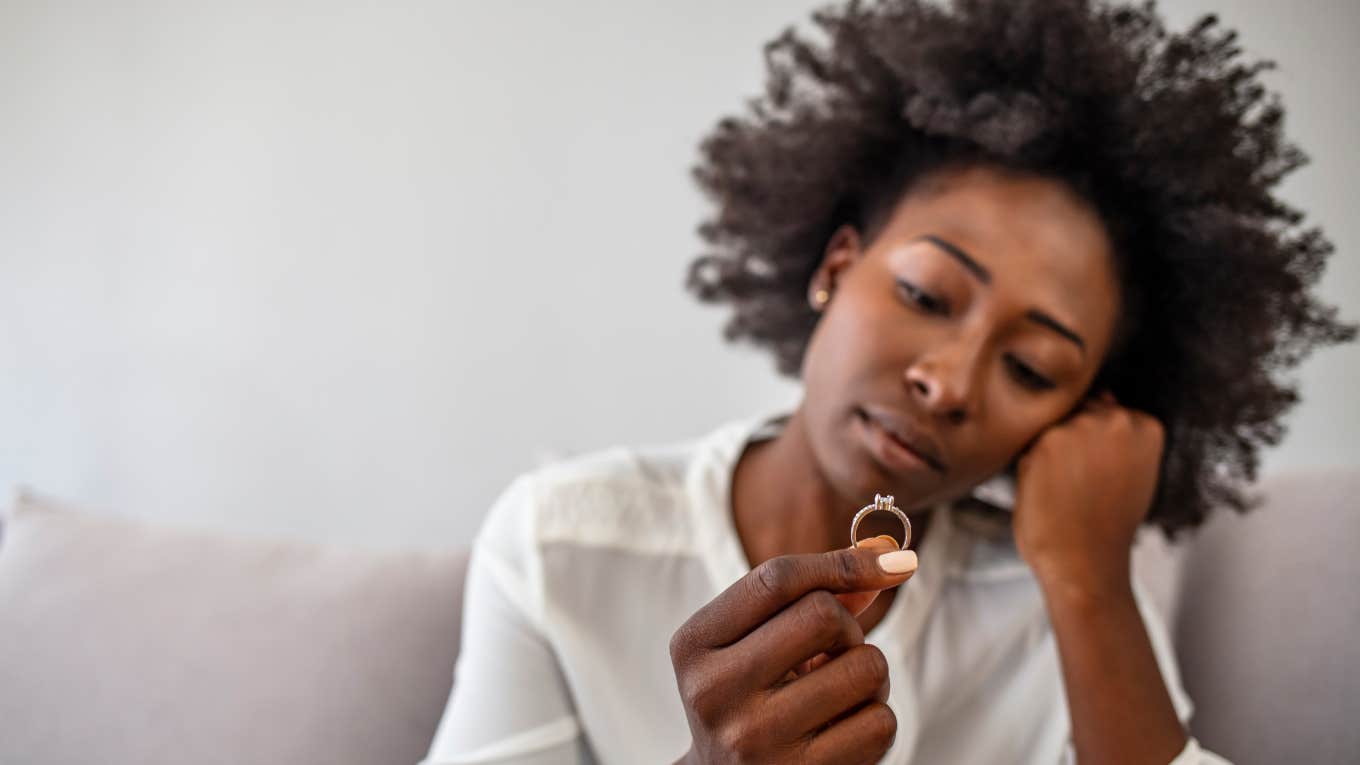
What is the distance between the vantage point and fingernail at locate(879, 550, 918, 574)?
0.60 m

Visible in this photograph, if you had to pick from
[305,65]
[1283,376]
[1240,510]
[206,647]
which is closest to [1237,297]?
[1283,376]

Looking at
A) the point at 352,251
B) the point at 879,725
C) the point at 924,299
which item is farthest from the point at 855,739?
the point at 352,251

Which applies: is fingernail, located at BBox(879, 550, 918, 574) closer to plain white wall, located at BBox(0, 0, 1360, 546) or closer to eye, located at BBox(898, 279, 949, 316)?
eye, located at BBox(898, 279, 949, 316)

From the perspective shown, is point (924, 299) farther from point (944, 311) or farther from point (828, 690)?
point (828, 690)

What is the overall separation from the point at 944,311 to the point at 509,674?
50 centimetres

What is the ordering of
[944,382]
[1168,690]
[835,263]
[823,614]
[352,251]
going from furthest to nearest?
[352,251] → [835,263] → [1168,690] → [944,382] → [823,614]

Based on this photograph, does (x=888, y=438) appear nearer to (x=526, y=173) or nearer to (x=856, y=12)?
(x=856, y=12)

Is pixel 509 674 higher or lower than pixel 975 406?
lower

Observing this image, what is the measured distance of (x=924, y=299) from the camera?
982mm

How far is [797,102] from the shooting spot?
1.28 m

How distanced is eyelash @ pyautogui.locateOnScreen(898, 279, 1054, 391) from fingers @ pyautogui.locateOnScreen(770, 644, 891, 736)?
0.44 metres

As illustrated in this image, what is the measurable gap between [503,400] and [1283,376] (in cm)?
112

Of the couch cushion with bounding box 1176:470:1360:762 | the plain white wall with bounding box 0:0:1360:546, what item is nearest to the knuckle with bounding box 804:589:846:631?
the couch cushion with bounding box 1176:470:1360:762

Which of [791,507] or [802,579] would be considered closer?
[802,579]
